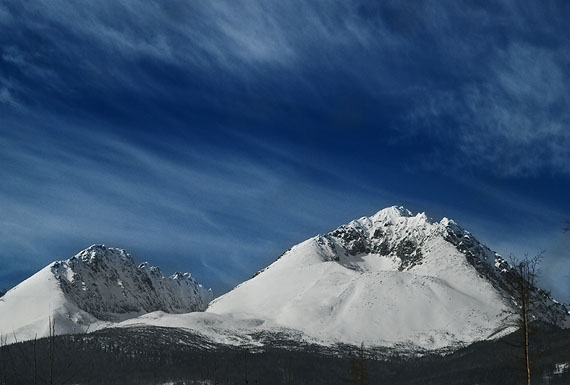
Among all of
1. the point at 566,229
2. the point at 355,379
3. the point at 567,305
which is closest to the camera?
the point at 566,229

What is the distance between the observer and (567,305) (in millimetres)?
28031

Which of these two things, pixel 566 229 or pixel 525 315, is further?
pixel 525 315

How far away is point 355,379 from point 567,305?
118 ft

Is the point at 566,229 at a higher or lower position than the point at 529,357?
higher

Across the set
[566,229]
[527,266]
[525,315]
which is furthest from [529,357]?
[566,229]

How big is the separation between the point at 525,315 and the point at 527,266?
103 inches

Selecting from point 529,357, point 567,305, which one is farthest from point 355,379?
point 567,305

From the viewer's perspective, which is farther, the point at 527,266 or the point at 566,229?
the point at 527,266

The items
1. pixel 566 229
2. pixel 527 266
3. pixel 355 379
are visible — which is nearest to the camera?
pixel 566 229

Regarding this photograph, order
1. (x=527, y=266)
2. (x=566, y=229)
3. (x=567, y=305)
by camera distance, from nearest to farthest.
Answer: (x=566, y=229) < (x=567, y=305) < (x=527, y=266)

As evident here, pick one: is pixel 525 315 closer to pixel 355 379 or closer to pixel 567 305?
pixel 567 305

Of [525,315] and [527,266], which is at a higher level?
[527,266]

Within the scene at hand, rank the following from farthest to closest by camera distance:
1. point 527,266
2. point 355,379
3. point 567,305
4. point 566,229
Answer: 1. point 355,379
2. point 527,266
3. point 567,305
4. point 566,229

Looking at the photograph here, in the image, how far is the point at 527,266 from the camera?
36.4 meters
